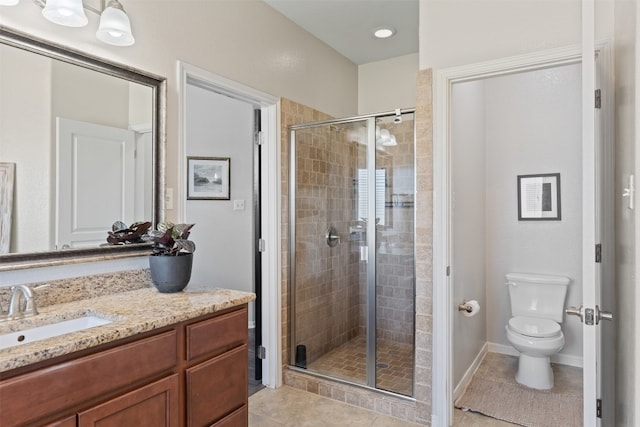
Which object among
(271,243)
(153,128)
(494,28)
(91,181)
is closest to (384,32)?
(494,28)

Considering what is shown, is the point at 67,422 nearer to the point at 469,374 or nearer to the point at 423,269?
the point at 423,269

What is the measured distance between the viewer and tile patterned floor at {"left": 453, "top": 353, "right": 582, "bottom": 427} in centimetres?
234

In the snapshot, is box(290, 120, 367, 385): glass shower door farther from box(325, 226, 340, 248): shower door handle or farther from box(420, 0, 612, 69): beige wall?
box(420, 0, 612, 69): beige wall

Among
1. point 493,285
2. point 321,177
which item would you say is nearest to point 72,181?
point 321,177

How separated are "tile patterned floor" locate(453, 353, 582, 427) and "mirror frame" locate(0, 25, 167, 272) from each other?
214cm

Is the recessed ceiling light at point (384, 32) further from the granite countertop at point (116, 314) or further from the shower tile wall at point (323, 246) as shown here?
the granite countertop at point (116, 314)

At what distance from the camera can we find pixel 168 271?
1735mm

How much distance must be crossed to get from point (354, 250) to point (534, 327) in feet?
4.85

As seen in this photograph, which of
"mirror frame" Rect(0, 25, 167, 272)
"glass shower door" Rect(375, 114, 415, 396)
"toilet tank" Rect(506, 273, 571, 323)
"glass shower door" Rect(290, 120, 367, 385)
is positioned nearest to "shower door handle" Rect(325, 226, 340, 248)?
"glass shower door" Rect(290, 120, 367, 385)

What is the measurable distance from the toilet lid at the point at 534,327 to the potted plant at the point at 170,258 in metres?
2.45

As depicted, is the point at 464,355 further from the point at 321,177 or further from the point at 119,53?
the point at 119,53

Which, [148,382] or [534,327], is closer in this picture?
[148,382]

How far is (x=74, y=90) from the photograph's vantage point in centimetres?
165

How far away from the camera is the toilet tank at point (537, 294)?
3137mm
